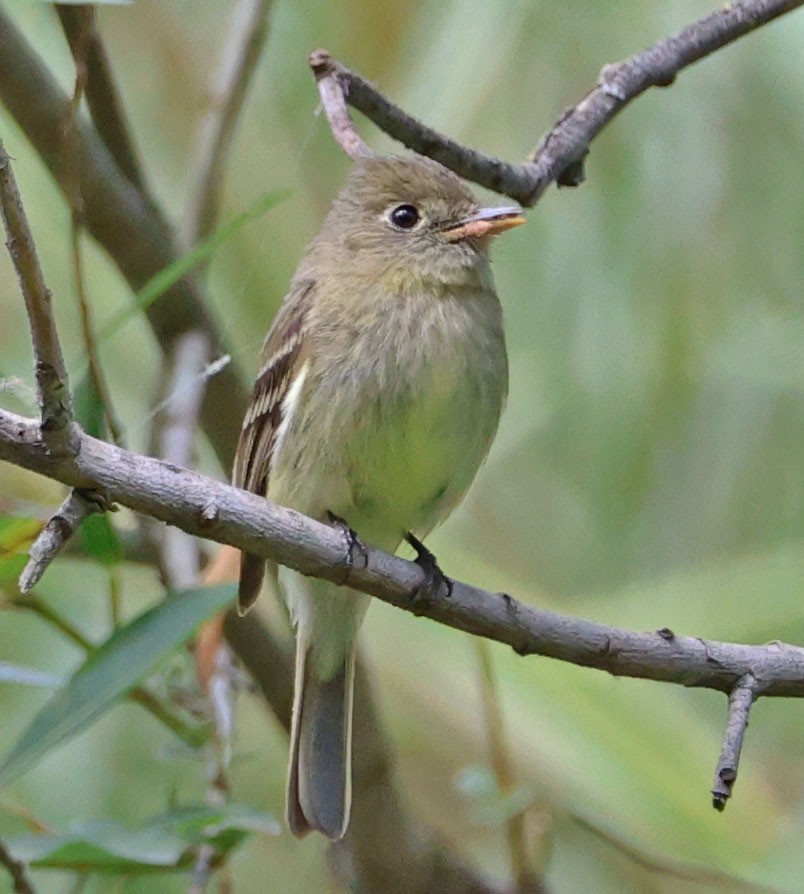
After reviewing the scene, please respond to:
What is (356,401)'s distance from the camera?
273 cm

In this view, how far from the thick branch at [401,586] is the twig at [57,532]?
0.07ft

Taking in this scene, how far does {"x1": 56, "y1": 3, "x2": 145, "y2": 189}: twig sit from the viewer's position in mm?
2922

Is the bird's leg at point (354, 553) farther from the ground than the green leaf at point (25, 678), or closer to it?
farther from the ground

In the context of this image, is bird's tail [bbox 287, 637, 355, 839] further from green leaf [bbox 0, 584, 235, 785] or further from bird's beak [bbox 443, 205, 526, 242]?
bird's beak [bbox 443, 205, 526, 242]

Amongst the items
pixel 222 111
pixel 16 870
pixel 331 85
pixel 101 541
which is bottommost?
pixel 16 870

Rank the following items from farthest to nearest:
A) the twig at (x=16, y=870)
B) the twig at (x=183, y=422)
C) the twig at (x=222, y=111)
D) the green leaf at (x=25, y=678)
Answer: the twig at (x=222, y=111) → the twig at (x=183, y=422) → the green leaf at (x=25, y=678) → the twig at (x=16, y=870)

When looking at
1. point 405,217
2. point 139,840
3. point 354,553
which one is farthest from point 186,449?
point 354,553

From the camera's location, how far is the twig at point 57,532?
1753 mm

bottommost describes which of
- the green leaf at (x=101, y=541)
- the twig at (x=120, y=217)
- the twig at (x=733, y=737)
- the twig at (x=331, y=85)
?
the green leaf at (x=101, y=541)

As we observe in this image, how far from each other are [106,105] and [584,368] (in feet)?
4.18

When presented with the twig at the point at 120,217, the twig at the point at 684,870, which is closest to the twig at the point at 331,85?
the twig at the point at 120,217

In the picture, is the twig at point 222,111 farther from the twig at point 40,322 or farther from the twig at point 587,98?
the twig at point 40,322

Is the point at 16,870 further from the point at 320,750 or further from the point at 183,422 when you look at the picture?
the point at 183,422

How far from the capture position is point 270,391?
2.97 metres
